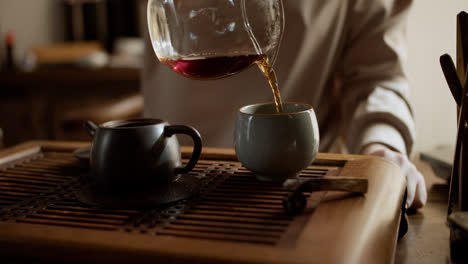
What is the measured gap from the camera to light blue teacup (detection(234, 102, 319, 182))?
0.66 meters

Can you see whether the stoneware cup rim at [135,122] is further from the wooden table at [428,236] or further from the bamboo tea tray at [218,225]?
the wooden table at [428,236]

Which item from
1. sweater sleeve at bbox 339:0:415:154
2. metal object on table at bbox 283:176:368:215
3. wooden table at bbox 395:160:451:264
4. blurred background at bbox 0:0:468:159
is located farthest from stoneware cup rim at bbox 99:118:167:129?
blurred background at bbox 0:0:468:159

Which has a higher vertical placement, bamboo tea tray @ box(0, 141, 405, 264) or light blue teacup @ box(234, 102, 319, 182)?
light blue teacup @ box(234, 102, 319, 182)

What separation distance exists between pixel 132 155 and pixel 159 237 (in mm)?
177

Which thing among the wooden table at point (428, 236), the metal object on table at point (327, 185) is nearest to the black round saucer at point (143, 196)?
the metal object on table at point (327, 185)

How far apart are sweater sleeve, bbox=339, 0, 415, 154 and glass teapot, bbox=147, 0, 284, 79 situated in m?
0.40

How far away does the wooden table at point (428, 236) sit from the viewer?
0.60m

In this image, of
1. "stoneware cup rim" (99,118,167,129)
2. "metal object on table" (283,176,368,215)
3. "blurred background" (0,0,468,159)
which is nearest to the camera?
"metal object on table" (283,176,368,215)

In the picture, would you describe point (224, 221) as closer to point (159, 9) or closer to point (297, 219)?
point (297, 219)

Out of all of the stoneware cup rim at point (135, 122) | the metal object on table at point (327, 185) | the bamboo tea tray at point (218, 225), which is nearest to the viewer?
the bamboo tea tray at point (218, 225)

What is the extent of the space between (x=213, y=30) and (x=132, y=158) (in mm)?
257

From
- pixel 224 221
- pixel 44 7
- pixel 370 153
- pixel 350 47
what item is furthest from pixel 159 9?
pixel 44 7

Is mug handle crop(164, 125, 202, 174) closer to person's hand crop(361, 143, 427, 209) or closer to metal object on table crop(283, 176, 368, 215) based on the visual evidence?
metal object on table crop(283, 176, 368, 215)

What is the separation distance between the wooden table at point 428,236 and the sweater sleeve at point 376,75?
0.82 ft
